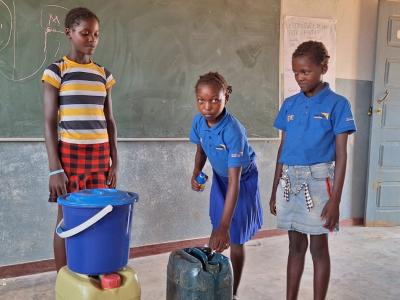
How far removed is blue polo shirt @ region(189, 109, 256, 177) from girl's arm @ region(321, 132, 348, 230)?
15.1 inches

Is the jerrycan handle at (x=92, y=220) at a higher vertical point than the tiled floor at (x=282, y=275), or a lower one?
higher

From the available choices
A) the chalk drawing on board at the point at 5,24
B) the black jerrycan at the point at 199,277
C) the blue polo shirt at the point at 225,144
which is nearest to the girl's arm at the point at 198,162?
the blue polo shirt at the point at 225,144

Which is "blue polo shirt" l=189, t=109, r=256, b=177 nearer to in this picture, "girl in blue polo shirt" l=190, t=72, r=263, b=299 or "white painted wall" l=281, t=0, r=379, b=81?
"girl in blue polo shirt" l=190, t=72, r=263, b=299

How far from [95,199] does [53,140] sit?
1.67 ft

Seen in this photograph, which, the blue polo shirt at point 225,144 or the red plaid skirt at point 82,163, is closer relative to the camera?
the blue polo shirt at point 225,144

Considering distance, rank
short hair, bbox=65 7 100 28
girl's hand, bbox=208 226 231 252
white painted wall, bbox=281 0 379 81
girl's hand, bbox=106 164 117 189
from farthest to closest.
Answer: white painted wall, bbox=281 0 379 81
girl's hand, bbox=106 164 117 189
short hair, bbox=65 7 100 28
girl's hand, bbox=208 226 231 252

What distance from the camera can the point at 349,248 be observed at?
10.6 ft

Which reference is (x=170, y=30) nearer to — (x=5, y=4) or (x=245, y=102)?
(x=245, y=102)

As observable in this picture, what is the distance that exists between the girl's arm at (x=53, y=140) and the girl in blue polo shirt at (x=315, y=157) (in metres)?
0.96

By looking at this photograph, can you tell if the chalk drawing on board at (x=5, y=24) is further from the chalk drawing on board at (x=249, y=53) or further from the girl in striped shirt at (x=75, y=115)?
the chalk drawing on board at (x=249, y=53)

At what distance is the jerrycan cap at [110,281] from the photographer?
4.92ft

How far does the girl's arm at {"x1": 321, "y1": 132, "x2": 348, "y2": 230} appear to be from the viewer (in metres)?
1.72

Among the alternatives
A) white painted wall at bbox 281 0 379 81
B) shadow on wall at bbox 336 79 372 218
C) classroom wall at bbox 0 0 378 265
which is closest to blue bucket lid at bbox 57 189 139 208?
classroom wall at bbox 0 0 378 265

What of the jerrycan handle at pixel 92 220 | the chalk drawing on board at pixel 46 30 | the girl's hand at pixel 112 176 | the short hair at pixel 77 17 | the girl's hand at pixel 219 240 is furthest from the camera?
the chalk drawing on board at pixel 46 30
